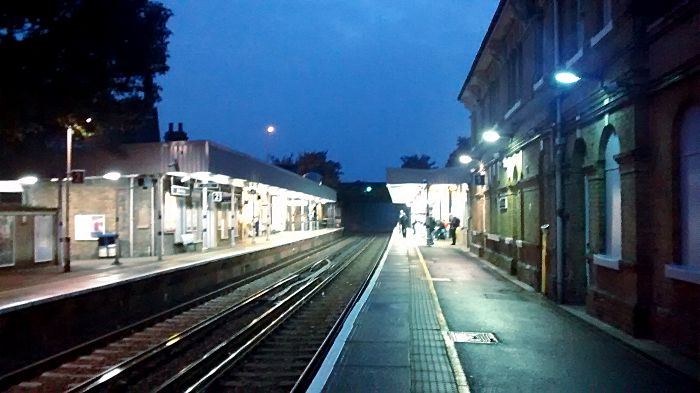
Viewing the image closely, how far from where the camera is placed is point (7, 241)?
1984 centimetres

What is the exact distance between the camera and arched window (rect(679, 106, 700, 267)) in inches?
391

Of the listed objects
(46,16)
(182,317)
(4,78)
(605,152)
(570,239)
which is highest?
(46,16)

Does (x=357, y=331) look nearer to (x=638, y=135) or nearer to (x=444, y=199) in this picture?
(x=638, y=135)

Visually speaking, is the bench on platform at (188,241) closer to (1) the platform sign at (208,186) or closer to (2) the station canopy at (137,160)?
(1) the platform sign at (208,186)

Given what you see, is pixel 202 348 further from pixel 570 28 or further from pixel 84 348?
pixel 570 28

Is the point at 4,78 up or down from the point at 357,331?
up

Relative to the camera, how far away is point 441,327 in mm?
13141

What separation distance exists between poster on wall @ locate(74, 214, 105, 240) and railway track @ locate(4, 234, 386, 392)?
7970 millimetres

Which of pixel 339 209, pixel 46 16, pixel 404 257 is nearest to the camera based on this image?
pixel 46 16

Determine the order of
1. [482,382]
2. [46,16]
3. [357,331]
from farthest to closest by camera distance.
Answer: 1. [46,16]
2. [357,331]
3. [482,382]

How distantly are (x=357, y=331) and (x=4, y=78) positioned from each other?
37.3 ft

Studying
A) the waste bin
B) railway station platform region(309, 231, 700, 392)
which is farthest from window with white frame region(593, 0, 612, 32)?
the waste bin

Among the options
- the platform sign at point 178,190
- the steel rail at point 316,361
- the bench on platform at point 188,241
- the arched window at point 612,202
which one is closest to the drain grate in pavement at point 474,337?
the steel rail at point 316,361

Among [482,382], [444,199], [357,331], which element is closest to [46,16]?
[357,331]
